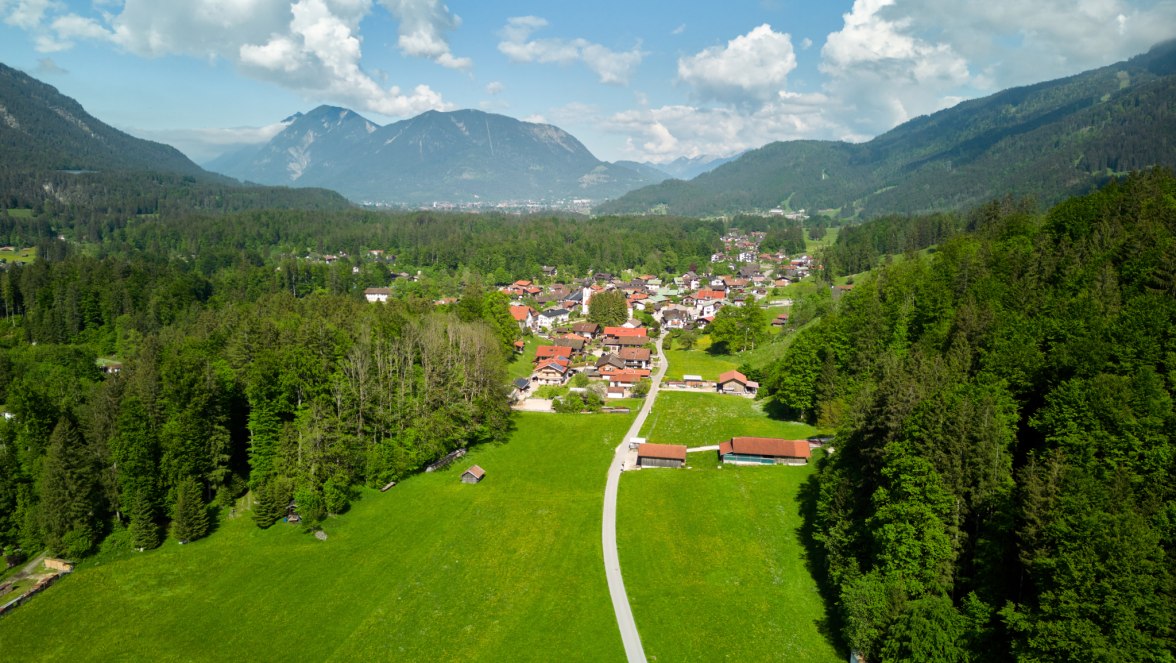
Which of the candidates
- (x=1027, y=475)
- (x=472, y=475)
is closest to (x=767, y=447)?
(x=472, y=475)

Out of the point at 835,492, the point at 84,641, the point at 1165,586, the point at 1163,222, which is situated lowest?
the point at 84,641

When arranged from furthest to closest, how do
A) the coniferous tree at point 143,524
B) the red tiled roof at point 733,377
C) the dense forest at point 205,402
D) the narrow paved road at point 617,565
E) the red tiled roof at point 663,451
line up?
the red tiled roof at point 733,377 → the red tiled roof at point 663,451 → the dense forest at point 205,402 → the coniferous tree at point 143,524 → the narrow paved road at point 617,565

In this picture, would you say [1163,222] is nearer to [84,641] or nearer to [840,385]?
[840,385]

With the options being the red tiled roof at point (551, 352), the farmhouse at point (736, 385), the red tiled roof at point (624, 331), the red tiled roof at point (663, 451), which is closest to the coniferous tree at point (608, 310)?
the red tiled roof at point (624, 331)

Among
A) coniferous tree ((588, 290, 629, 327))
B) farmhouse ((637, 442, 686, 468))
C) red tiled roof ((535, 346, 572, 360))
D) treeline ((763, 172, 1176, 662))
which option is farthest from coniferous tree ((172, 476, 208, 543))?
coniferous tree ((588, 290, 629, 327))

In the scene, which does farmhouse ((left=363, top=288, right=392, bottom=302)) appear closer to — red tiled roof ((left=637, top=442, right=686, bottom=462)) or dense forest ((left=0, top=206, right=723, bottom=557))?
dense forest ((left=0, top=206, right=723, bottom=557))

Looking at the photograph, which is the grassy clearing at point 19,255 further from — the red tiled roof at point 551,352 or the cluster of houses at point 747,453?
the cluster of houses at point 747,453

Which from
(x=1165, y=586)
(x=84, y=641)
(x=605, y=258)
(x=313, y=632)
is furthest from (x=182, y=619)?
(x=605, y=258)

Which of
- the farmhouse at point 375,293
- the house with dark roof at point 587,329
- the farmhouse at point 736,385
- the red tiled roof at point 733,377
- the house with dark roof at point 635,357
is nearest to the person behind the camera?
the farmhouse at point 736,385

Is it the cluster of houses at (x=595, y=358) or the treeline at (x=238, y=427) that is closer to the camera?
the treeline at (x=238, y=427)
